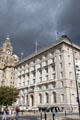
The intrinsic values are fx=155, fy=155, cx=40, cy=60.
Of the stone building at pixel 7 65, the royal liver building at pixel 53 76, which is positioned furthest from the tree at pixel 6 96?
the stone building at pixel 7 65

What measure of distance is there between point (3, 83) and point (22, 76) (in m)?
28.9

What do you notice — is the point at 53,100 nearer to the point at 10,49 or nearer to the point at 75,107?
the point at 75,107

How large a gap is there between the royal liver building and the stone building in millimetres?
27458

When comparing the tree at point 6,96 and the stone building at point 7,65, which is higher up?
the stone building at point 7,65

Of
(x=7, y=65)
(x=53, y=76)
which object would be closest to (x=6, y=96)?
(x=53, y=76)

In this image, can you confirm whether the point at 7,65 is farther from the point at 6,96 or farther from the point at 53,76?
the point at 53,76

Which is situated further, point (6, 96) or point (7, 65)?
point (7, 65)

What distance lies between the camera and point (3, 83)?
102 m

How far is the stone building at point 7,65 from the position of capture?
332 ft

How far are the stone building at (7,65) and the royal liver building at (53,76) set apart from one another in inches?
1081

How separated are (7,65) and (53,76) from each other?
1972 inches

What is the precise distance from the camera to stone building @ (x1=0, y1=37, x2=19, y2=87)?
332 ft

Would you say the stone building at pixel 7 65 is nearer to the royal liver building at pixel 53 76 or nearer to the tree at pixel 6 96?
the royal liver building at pixel 53 76

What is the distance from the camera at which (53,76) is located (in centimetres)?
6006
